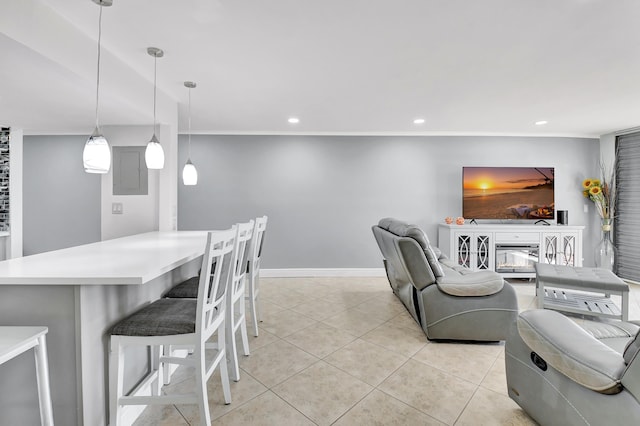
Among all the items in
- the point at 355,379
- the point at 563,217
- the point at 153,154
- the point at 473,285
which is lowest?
the point at 355,379

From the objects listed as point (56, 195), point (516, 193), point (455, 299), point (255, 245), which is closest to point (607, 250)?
point (516, 193)

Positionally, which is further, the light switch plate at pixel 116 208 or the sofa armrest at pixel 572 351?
the light switch plate at pixel 116 208

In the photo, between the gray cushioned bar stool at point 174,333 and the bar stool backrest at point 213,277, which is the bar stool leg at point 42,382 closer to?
the gray cushioned bar stool at point 174,333

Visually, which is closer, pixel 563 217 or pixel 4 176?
pixel 4 176

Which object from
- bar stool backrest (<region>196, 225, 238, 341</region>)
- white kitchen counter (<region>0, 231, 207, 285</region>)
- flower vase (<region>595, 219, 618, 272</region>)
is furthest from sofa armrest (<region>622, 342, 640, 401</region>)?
flower vase (<region>595, 219, 618, 272</region>)

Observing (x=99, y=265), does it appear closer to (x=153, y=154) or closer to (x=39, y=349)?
(x=39, y=349)

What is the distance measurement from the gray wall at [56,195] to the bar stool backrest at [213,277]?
372 cm

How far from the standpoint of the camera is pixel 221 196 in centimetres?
449

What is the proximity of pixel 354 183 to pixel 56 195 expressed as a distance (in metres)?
4.43

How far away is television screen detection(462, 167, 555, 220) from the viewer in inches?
177

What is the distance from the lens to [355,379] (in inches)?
75.4

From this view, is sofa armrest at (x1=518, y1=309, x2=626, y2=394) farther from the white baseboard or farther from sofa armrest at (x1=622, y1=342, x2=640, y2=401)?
the white baseboard

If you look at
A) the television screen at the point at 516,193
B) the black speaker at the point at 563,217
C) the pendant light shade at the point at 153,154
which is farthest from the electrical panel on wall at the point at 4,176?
the black speaker at the point at 563,217

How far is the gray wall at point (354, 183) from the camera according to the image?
4.52m
